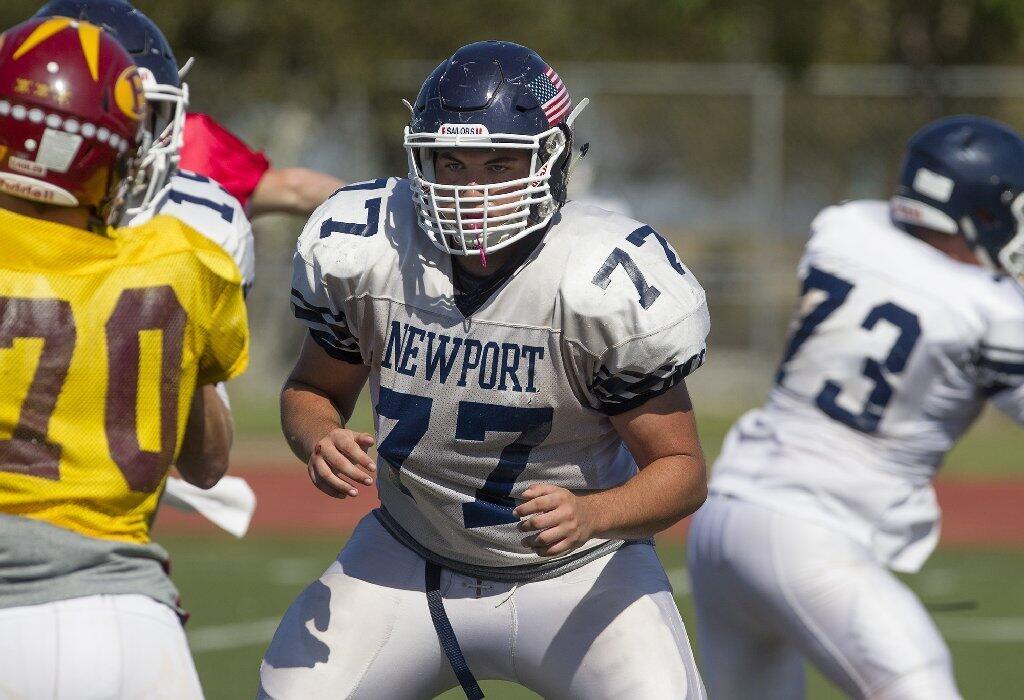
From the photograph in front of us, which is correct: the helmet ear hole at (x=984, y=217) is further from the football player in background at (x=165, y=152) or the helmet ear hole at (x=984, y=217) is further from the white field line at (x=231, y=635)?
the white field line at (x=231, y=635)

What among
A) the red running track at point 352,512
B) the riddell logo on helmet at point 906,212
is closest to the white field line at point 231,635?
the red running track at point 352,512

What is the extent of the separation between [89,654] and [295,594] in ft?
16.7

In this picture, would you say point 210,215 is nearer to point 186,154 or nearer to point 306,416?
point 186,154

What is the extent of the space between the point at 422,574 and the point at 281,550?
5.77m

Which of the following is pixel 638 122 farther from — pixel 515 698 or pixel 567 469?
pixel 567 469

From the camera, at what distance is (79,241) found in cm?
255

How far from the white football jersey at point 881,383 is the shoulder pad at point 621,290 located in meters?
0.95

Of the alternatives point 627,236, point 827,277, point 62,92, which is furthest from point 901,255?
point 62,92

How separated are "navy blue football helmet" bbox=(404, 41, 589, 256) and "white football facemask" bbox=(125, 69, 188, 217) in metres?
0.69

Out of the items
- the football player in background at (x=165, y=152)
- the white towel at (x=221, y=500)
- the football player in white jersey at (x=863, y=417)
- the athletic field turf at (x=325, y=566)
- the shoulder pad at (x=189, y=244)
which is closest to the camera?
the shoulder pad at (x=189, y=244)

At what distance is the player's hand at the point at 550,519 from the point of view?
107 inches

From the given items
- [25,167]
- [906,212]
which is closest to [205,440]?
[25,167]

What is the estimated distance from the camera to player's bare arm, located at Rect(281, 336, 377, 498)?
2871 mm

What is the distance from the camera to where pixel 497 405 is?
10.1 ft
